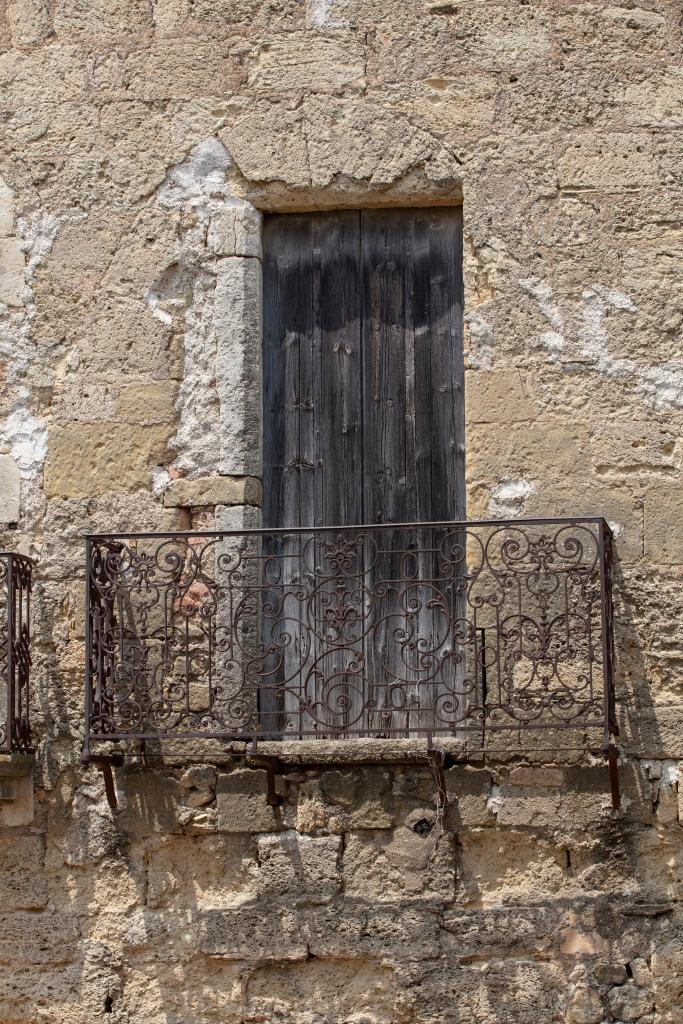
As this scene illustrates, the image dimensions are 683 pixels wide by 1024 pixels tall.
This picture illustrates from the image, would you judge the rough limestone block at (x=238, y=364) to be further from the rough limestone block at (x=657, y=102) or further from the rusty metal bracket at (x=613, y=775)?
the rusty metal bracket at (x=613, y=775)

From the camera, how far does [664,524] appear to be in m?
6.52

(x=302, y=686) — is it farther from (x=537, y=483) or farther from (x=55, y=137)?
(x=55, y=137)

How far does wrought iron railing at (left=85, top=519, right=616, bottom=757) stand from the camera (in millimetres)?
6289

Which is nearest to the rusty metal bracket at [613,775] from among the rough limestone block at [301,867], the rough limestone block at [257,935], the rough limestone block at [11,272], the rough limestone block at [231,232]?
the rough limestone block at [301,867]

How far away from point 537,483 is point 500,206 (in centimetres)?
113

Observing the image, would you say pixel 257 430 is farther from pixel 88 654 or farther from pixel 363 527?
pixel 88 654

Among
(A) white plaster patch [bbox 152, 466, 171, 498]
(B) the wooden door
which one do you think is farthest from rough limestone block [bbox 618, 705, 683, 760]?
(A) white plaster patch [bbox 152, 466, 171, 498]

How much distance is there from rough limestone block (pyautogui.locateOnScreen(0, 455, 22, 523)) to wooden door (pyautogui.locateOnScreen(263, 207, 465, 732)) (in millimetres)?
1007

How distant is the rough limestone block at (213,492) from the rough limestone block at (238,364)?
0.04m

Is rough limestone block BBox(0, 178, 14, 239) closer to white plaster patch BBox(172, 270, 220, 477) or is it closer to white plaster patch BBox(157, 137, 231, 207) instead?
white plaster patch BBox(157, 137, 231, 207)

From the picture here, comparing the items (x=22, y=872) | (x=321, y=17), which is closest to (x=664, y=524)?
(x=321, y=17)

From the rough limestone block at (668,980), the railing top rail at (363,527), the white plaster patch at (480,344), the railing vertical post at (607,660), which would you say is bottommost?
the rough limestone block at (668,980)

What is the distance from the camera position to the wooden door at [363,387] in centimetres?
683

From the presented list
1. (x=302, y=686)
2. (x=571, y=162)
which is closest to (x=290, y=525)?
(x=302, y=686)
